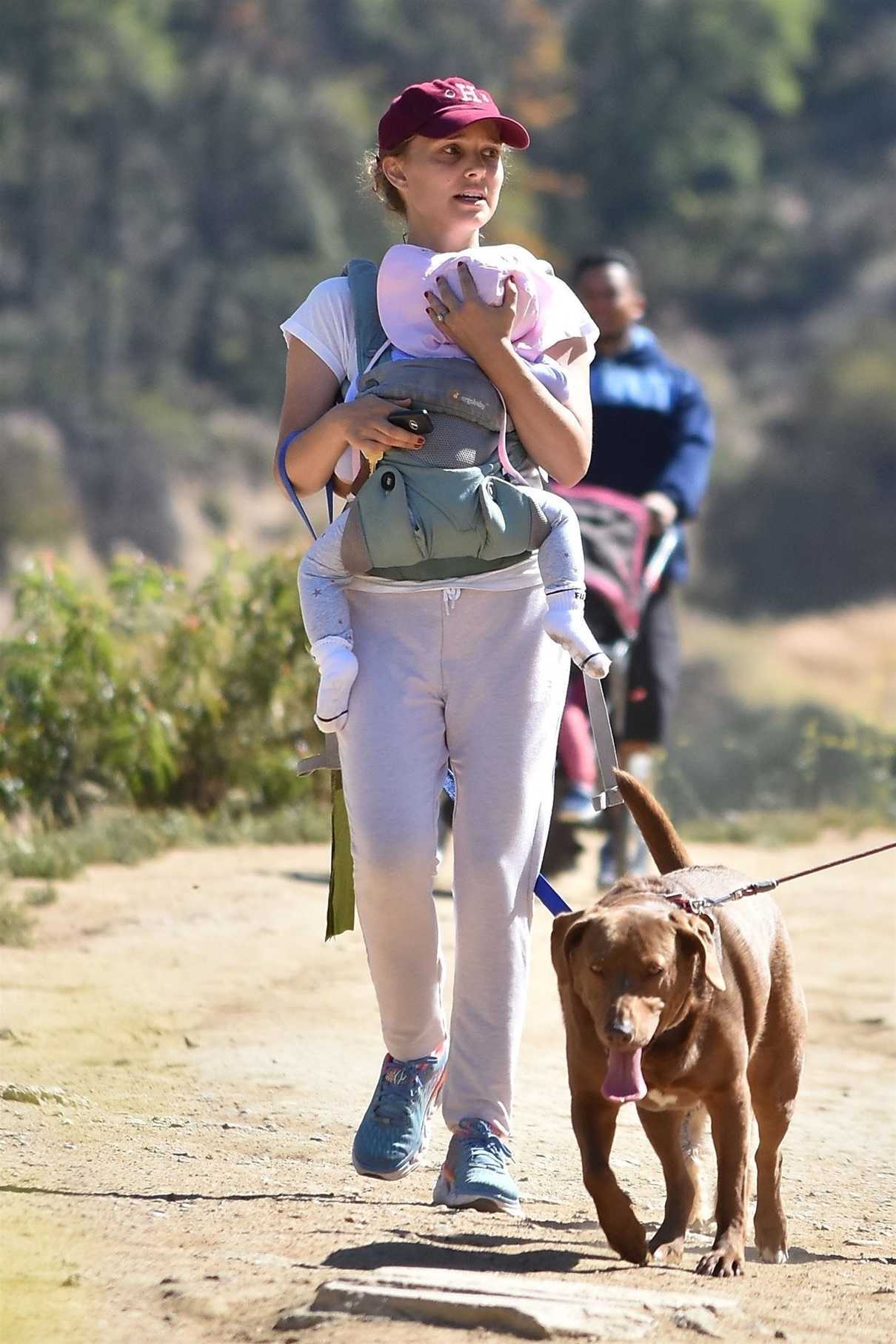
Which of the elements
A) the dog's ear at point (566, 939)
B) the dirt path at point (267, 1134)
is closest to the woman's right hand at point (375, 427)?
the dog's ear at point (566, 939)

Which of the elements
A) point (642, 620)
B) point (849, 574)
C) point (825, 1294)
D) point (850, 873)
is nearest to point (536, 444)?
point (825, 1294)

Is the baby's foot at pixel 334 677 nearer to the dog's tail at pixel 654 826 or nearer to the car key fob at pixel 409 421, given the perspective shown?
the car key fob at pixel 409 421

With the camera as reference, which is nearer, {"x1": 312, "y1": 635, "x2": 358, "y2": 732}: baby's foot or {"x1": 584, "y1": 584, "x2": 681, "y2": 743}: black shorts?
{"x1": 312, "y1": 635, "x2": 358, "y2": 732}: baby's foot

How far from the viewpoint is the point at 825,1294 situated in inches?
150

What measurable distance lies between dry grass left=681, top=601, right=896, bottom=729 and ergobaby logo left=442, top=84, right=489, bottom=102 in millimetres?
23630

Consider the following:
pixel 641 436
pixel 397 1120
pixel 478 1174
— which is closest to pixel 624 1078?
pixel 478 1174

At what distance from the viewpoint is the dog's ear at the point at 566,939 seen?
3.77 metres

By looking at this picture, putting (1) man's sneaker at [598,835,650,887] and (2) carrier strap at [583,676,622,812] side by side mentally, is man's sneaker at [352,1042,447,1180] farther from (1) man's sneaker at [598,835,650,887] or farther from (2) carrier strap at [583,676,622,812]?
(1) man's sneaker at [598,835,650,887]

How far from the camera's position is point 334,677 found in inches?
160

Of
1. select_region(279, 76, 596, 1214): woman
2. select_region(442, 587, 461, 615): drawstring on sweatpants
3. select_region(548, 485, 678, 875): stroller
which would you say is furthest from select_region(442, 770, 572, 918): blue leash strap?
select_region(548, 485, 678, 875): stroller

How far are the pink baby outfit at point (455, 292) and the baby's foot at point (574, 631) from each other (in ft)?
1.36

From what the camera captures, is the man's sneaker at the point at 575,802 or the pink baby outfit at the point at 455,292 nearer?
the pink baby outfit at the point at 455,292

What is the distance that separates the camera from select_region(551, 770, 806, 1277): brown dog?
3645 mm

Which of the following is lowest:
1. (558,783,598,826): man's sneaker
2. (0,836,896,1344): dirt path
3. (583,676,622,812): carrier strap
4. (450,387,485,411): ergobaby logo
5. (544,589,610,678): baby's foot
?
(0,836,896,1344): dirt path
